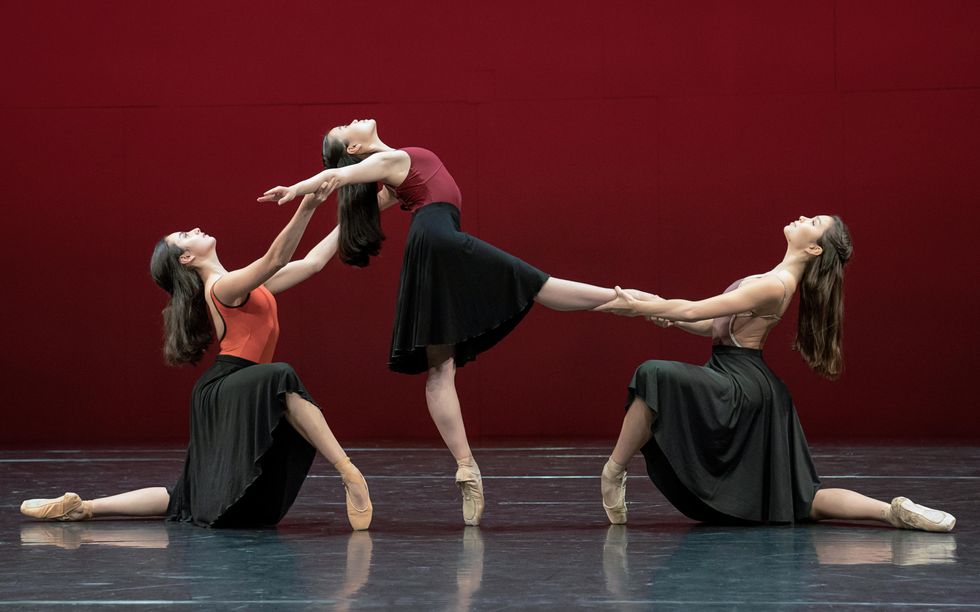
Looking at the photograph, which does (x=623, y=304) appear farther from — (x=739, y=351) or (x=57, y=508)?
(x=57, y=508)

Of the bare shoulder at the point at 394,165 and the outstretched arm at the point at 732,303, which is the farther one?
the bare shoulder at the point at 394,165

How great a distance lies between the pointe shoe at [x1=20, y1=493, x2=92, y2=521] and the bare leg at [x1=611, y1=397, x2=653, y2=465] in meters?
1.52

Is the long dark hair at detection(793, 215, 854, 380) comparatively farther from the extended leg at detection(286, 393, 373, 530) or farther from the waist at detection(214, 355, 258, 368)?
the waist at detection(214, 355, 258, 368)

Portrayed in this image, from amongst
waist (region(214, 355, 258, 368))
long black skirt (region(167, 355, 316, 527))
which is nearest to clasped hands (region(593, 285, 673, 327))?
long black skirt (region(167, 355, 316, 527))

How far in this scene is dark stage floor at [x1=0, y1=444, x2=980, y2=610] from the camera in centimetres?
221

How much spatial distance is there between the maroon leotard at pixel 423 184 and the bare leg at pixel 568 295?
1.26 feet

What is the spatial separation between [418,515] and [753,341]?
1097mm

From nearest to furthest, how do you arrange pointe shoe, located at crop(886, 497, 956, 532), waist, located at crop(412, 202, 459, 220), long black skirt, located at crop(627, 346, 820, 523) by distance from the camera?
pointe shoe, located at crop(886, 497, 956, 532) → long black skirt, located at crop(627, 346, 820, 523) → waist, located at crop(412, 202, 459, 220)

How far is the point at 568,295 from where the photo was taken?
10.4ft

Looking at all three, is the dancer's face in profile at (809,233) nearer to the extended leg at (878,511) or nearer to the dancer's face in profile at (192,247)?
the extended leg at (878,511)

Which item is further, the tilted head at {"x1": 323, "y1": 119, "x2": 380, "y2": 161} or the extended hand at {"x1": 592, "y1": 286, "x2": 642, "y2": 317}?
the tilted head at {"x1": 323, "y1": 119, "x2": 380, "y2": 161}

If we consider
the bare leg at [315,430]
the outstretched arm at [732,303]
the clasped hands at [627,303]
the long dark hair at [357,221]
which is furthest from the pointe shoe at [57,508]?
the outstretched arm at [732,303]

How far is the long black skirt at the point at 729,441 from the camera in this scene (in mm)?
3010

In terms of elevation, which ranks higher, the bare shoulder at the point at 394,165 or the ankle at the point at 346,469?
the bare shoulder at the point at 394,165
